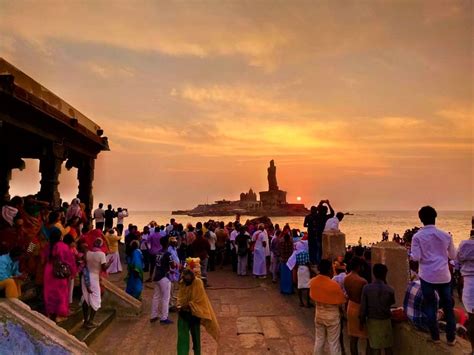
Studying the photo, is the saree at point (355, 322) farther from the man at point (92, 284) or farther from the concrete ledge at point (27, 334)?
the man at point (92, 284)

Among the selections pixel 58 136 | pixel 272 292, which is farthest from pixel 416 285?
pixel 58 136

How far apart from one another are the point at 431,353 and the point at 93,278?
20.2 feet

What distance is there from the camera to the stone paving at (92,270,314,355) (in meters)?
7.32

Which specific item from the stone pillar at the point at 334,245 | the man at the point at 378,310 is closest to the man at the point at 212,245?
the stone pillar at the point at 334,245

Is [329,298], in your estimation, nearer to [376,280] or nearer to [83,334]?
[376,280]

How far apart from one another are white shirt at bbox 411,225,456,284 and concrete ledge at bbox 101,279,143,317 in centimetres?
680

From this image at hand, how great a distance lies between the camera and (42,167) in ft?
36.1

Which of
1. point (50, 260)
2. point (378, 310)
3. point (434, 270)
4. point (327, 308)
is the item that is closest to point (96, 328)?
point (50, 260)

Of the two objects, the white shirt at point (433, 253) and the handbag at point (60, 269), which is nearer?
the white shirt at point (433, 253)

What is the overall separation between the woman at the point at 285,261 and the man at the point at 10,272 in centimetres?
765

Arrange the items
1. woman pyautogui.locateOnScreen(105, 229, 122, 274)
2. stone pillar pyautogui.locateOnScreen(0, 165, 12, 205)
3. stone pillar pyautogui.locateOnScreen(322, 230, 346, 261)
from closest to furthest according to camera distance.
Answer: stone pillar pyautogui.locateOnScreen(322, 230, 346, 261) < woman pyautogui.locateOnScreen(105, 229, 122, 274) < stone pillar pyautogui.locateOnScreen(0, 165, 12, 205)

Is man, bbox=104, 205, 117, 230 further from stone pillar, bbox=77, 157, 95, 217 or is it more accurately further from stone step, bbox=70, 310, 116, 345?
stone step, bbox=70, 310, 116, 345

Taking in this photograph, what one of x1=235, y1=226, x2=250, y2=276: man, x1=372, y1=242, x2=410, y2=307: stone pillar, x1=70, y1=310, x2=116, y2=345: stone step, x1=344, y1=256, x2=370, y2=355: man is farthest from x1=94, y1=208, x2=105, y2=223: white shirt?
x1=372, y1=242, x2=410, y2=307: stone pillar

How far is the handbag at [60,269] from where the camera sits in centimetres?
671
